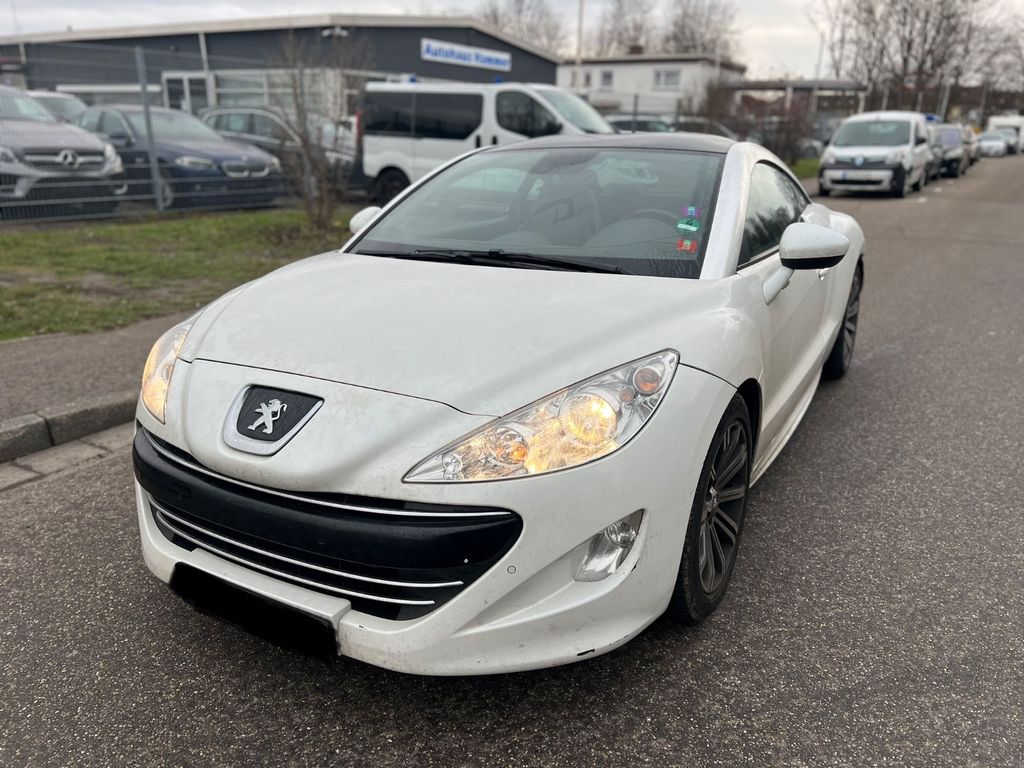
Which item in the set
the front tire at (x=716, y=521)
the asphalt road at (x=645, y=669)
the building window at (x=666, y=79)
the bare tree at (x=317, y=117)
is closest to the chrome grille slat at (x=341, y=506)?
the asphalt road at (x=645, y=669)

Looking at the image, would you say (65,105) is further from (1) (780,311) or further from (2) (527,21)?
(2) (527,21)

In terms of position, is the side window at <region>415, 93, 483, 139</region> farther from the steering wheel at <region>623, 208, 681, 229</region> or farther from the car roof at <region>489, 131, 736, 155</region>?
the steering wheel at <region>623, 208, 681, 229</region>

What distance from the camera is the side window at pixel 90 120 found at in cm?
1131

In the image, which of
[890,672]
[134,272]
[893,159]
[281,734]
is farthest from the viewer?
[893,159]

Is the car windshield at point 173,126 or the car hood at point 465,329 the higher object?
the car hood at point 465,329

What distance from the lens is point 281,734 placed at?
6.59 ft

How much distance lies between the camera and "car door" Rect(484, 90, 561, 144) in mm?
11852

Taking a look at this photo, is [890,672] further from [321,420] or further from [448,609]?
[321,420]

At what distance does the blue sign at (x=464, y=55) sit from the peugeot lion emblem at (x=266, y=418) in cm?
2697

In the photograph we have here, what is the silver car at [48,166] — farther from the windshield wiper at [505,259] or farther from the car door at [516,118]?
the windshield wiper at [505,259]

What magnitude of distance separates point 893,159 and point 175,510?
17489mm

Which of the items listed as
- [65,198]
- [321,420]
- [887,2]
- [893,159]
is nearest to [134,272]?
[65,198]

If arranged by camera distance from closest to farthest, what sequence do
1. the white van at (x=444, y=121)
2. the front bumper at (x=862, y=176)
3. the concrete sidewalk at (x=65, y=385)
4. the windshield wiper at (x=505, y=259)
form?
the windshield wiper at (x=505, y=259)
the concrete sidewalk at (x=65, y=385)
the white van at (x=444, y=121)
the front bumper at (x=862, y=176)

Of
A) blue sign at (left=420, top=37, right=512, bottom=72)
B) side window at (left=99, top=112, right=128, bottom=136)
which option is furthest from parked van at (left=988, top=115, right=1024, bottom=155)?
side window at (left=99, top=112, right=128, bottom=136)
